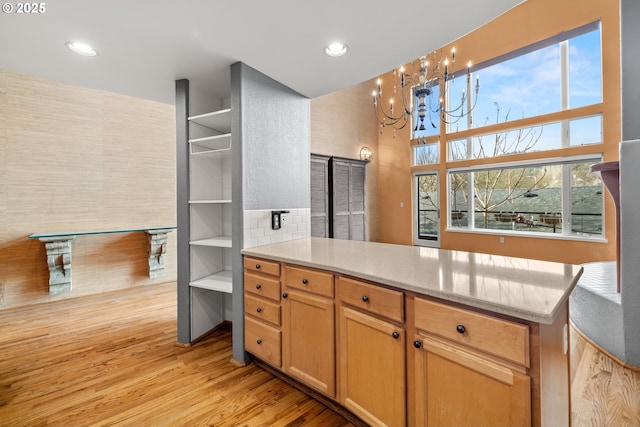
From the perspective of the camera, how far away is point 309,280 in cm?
181

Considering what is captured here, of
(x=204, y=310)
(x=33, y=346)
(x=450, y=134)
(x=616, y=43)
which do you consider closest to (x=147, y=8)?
(x=204, y=310)

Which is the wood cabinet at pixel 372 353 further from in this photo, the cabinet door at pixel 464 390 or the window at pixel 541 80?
the window at pixel 541 80

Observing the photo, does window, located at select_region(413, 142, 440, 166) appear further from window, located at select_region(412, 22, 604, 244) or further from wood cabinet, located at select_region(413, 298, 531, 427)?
wood cabinet, located at select_region(413, 298, 531, 427)

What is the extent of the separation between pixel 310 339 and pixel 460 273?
0.98 metres

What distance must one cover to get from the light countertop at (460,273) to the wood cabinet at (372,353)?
0.37ft

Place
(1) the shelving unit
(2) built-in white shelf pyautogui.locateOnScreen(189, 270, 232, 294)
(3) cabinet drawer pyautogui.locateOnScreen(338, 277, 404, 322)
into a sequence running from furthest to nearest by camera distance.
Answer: (1) the shelving unit
(2) built-in white shelf pyautogui.locateOnScreen(189, 270, 232, 294)
(3) cabinet drawer pyautogui.locateOnScreen(338, 277, 404, 322)

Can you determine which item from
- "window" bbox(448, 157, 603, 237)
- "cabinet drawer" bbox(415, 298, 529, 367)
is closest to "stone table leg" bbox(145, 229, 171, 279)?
"cabinet drawer" bbox(415, 298, 529, 367)

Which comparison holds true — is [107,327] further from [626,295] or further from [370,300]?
[626,295]

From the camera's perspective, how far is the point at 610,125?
4840 mm

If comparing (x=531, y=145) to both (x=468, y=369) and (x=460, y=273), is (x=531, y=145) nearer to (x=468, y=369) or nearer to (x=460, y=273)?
(x=460, y=273)

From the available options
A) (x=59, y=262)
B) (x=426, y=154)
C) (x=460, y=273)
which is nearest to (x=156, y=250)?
(x=59, y=262)

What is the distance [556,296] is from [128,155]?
489 centimetres

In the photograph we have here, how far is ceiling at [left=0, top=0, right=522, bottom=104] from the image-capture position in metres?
1.66

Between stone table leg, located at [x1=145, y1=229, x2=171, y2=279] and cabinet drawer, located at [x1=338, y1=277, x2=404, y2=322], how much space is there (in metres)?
3.55
